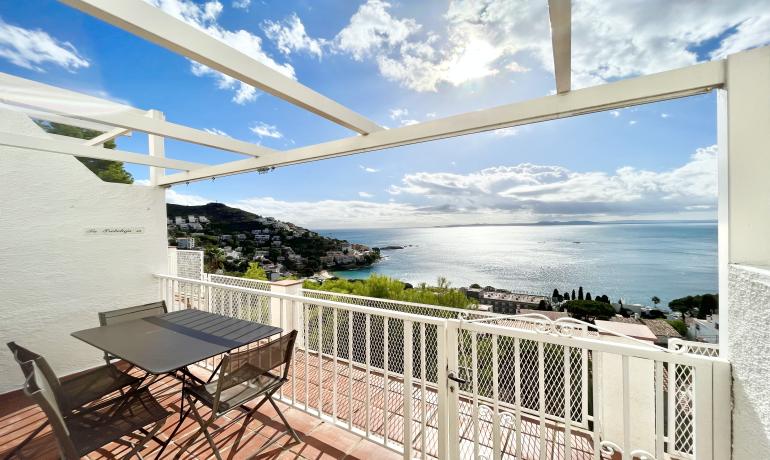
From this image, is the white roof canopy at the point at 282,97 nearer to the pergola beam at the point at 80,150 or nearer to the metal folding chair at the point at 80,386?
the pergola beam at the point at 80,150

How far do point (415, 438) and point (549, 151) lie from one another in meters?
13.5

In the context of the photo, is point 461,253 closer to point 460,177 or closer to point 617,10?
point 460,177

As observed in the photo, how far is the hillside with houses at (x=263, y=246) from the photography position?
12.5m

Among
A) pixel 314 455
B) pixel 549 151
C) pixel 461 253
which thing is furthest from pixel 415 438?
pixel 549 151

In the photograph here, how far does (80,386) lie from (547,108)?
4245mm

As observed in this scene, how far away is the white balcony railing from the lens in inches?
61.4

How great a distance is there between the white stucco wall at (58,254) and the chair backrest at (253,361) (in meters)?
3.39

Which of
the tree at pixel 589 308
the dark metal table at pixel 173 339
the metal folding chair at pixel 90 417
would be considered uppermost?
the dark metal table at pixel 173 339

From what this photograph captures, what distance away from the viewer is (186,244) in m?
10.3

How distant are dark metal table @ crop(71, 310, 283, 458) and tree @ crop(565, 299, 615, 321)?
809 cm

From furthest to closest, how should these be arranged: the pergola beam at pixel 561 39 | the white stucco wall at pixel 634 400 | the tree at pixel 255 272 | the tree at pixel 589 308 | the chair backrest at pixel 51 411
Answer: the tree at pixel 255 272 < the tree at pixel 589 308 < the white stucco wall at pixel 634 400 < the chair backrest at pixel 51 411 < the pergola beam at pixel 561 39

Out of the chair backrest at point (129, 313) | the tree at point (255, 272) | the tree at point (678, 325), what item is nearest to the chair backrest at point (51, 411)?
the chair backrest at point (129, 313)

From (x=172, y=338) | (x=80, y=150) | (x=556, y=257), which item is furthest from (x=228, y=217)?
(x=556, y=257)

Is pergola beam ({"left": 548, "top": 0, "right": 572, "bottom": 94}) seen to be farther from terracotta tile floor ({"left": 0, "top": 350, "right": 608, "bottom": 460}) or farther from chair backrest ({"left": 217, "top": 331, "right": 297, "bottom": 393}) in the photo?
chair backrest ({"left": 217, "top": 331, "right": 297, "bottom": 393})
